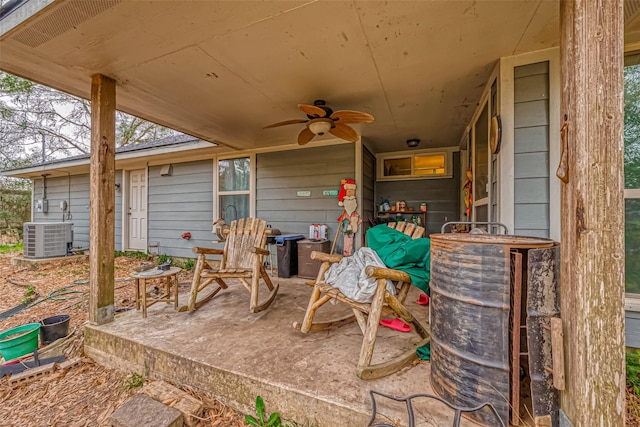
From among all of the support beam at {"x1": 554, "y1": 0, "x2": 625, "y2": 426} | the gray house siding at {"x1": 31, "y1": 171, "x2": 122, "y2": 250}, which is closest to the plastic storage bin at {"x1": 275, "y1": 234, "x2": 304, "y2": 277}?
the support beam at {"x1": 554, "y1": 0, "x2": 625, "y2": 426}

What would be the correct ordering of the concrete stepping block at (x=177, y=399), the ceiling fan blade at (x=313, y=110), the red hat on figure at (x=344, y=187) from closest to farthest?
the concrete stepping block at (x=177, y=399)
the ceiling fan blade at (x=313, y=110)
the red hat on figure at (x=344, y=187)

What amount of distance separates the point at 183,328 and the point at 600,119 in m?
2.84

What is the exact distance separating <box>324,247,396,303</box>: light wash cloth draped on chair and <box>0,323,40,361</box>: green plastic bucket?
2533mm

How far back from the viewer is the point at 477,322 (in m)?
1.15

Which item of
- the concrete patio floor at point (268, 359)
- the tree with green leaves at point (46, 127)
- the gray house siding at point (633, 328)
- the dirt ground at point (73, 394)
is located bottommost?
the dirt ground at point (73, 394)

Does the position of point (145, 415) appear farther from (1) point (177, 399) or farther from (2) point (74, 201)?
(2) point (74, 201)

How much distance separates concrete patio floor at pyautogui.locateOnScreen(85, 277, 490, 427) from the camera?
4.25 ft

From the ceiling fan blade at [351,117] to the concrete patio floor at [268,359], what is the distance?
1962 mm

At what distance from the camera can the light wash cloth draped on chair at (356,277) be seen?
1.63m

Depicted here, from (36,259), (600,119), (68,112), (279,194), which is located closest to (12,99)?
(68,112)

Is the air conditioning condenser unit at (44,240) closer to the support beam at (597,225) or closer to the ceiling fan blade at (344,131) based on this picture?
the ceiling fan blade at (344,131)

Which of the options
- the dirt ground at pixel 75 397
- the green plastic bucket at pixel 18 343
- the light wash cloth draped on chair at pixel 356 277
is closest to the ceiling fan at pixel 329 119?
the light wash cloth draped on chair at pixel 356 277

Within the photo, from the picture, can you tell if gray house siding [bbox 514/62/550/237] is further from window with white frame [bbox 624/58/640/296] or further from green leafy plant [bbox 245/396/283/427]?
green leafy plant [bbox 245/396/283/427]

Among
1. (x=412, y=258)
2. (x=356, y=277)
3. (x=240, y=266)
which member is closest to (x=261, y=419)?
(x=356, y=277)
